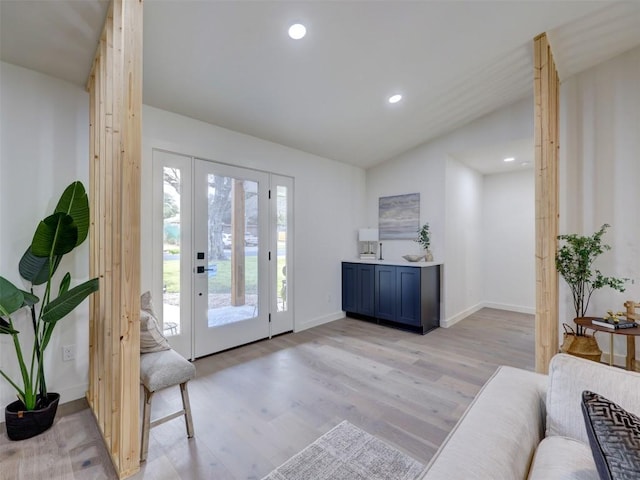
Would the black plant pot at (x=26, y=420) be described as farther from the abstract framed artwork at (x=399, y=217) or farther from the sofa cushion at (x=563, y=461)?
the abstract framed artwork at (x=399, y=217)

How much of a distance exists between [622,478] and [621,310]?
3461mm

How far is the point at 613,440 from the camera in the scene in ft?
2.38

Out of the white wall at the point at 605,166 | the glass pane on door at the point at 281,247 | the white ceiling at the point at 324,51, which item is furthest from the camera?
the glass pane on door at the point at 281,247

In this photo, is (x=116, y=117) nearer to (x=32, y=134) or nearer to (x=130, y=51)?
(x=130, y=51)

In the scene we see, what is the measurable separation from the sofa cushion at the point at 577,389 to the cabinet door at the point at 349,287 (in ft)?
11.9

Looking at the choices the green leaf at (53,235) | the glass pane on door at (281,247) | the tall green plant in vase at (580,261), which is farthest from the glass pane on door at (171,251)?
the tall green plant in vase at (580,261)

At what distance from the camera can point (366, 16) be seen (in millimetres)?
2242

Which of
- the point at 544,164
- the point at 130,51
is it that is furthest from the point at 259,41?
the point at 544,164

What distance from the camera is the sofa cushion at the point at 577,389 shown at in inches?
39.8

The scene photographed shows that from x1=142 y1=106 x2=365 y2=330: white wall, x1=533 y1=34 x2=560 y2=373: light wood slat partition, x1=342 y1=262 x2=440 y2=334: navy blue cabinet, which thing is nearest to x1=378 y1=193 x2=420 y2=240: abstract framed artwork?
x1=142 y1=106 x2=365 y2=330: white wall

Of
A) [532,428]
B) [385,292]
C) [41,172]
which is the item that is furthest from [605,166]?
[41,172]

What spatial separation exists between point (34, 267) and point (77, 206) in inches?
20.4

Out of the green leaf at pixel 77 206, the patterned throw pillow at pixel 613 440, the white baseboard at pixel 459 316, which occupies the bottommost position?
the white baseboard at pixel 459 316

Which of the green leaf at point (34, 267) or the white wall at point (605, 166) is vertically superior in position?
the white wall at point (605, 166)
